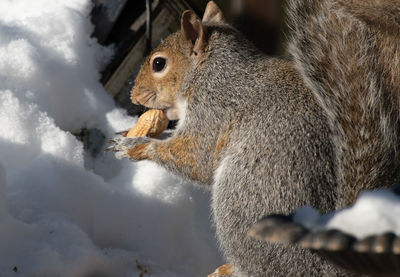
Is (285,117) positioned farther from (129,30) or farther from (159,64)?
(129,30)

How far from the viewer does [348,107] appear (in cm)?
123

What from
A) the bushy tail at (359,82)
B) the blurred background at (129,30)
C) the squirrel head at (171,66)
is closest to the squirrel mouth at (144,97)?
the squirrel head at (171,66)

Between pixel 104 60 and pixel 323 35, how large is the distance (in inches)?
48.3

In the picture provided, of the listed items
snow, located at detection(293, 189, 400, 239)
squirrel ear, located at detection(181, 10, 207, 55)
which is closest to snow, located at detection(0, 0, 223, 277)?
squirrel ear, located at detection(181, 10, 207, 55)

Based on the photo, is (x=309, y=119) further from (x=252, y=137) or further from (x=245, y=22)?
(x=245, y=22)

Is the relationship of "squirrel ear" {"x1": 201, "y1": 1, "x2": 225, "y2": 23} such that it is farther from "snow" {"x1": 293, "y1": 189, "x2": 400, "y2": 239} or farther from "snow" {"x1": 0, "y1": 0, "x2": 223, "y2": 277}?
"snow" {"x1": 293, "y1": 189, "x2": 400, "y2": 239}

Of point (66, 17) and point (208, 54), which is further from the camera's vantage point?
point (66, 17)

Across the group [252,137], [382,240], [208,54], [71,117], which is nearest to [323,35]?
[252,137]

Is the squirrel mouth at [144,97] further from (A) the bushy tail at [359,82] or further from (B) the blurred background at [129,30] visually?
(A) the bushy tail at [359,82]

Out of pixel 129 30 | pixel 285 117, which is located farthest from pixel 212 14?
pixel 285 117

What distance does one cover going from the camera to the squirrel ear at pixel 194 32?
1.62 metres

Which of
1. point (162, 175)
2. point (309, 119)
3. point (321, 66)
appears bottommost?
point (162, 175)

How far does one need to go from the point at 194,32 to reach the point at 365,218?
3.36ft

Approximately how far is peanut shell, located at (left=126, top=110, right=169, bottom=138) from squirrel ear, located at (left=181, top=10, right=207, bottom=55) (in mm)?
261
